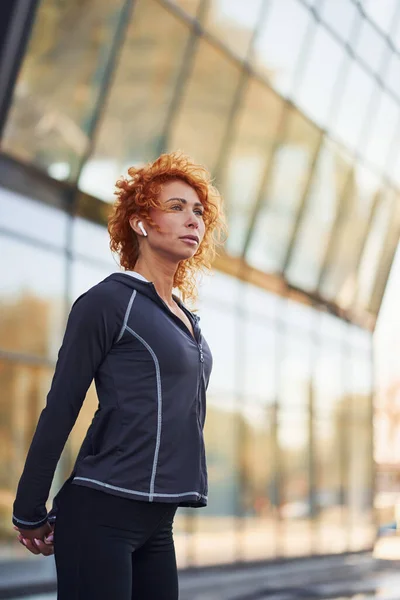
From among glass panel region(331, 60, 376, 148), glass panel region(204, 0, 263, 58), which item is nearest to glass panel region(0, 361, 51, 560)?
glass panel region(204, 0, 263, 58)

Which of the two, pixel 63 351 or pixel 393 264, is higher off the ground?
pixel 393 264

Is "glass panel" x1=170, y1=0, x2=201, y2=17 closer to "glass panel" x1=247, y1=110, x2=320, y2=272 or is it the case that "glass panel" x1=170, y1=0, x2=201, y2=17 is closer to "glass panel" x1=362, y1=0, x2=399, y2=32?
"glass panel" x1=247, y1=110, x2=320, y2=272

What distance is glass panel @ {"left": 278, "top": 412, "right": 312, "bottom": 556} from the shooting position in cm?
1802

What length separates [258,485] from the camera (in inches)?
667

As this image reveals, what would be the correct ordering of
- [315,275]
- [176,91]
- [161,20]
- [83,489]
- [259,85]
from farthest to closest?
[315,275]
[259,85]
[176,91]
[161,20]
[83,489]

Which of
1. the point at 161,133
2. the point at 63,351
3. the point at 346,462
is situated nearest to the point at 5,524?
the point at 161,133

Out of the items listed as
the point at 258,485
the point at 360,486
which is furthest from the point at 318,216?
the point at 360,486

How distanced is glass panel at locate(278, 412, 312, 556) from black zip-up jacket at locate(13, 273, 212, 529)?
51.0ft

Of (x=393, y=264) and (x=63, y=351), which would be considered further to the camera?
(x=393, y=264)

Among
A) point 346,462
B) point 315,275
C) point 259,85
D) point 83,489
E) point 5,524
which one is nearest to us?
point 83,489

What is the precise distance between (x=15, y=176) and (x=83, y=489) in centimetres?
904

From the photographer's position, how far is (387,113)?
63.1 ft

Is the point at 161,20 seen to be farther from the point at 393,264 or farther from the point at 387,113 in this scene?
the point at 393,264

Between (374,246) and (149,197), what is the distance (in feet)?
60.6
